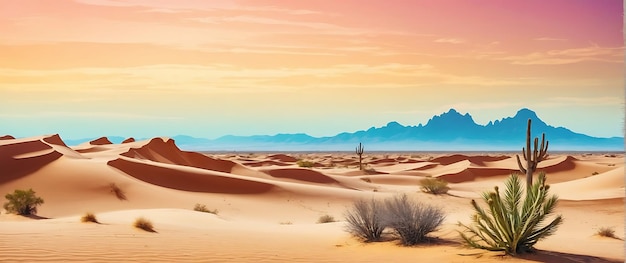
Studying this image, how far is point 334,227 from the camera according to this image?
18922 millimetres

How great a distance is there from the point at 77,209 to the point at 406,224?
15.2 m

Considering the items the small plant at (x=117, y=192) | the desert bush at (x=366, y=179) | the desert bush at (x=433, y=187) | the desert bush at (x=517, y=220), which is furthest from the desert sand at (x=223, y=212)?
the desert bush at (x=433, y=187)

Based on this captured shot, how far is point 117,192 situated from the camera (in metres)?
28.4

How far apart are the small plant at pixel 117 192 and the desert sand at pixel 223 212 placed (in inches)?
6.4

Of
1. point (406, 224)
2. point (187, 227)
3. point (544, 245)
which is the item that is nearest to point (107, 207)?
point (187, 227)

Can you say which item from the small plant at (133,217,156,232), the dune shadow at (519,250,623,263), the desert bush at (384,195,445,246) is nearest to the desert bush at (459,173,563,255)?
the dune shadow at (519,250,623,263)

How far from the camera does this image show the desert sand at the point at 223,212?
12641 millimetres

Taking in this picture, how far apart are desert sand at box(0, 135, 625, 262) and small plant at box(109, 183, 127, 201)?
0.16 m

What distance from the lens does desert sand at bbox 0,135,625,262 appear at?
12.6 metres

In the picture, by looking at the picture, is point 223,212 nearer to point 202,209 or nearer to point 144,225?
point 202,209

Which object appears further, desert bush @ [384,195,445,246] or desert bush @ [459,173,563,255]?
desert bush @ [384,195,445,246]

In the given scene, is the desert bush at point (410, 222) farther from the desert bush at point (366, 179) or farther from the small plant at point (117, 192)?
the desert bush at point (366, 179)

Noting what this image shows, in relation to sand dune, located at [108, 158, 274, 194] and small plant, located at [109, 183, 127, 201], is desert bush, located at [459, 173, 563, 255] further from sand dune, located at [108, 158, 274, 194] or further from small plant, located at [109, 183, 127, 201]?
sand dune, located at [108, 158, 274, 194]

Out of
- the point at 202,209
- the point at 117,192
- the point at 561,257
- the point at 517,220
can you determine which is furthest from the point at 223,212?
the point at 561,257
